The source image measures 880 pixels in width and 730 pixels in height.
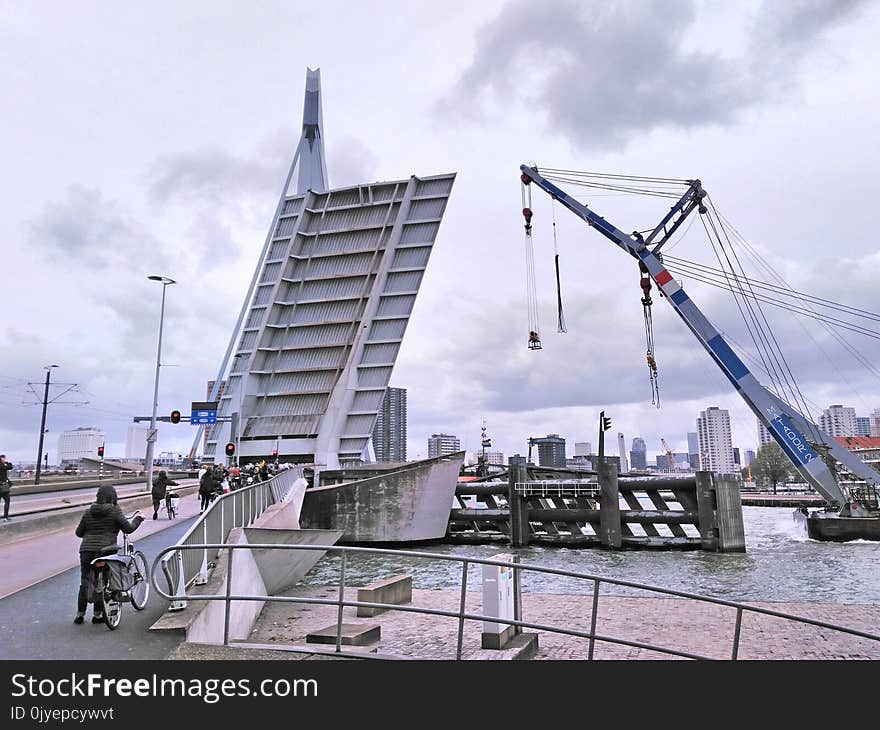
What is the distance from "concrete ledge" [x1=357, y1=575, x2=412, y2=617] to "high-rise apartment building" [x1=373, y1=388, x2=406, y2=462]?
161 meters

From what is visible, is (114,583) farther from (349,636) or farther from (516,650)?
(516,650)

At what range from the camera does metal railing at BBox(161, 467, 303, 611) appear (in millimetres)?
7613

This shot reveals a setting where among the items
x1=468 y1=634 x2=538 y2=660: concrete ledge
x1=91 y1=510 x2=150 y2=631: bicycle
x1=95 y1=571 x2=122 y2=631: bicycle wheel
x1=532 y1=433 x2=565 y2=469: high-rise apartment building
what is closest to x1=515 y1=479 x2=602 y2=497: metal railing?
x1=468 y1=634 x2=538 y2=660: concrete ledge

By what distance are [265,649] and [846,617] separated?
1238cm

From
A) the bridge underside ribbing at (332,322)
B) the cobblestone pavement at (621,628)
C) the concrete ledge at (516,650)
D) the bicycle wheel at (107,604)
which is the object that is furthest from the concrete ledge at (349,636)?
the bridge underside ribbing at (332,322)

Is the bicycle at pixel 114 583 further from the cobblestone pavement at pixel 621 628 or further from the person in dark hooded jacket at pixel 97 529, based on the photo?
the cobblestone pavement at pixel 621 628

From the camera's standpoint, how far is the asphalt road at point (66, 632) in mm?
6312

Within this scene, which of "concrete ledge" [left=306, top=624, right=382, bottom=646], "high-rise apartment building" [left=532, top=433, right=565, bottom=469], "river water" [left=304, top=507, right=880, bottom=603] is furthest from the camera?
"high-rise apartment building" [left=532, top=433, right=565, bottom=469]

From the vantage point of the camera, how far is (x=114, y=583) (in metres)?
7.43

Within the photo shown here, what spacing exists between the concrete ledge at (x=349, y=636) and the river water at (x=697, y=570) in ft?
28.6

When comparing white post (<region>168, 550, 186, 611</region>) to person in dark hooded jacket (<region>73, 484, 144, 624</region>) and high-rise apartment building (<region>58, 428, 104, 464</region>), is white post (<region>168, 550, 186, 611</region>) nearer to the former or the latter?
person in dark hooded jacket (<region>73, 484, 144, 624</region>)

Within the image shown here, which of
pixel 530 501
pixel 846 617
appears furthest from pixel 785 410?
pixel 846 617
